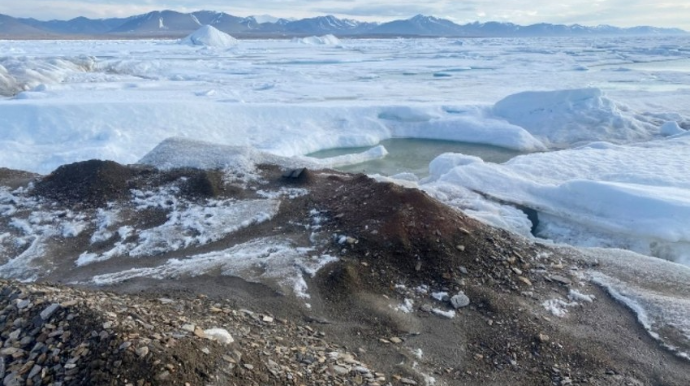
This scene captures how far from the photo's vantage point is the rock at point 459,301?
545 cm

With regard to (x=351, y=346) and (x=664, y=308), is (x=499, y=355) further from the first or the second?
(x=664, y=308)

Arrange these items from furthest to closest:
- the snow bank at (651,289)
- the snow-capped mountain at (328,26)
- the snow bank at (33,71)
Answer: the snow-capped mountain at (328,26) < the snow bank at (33,71) < the snow bank at (651,289)

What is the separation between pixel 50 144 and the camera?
12.8m

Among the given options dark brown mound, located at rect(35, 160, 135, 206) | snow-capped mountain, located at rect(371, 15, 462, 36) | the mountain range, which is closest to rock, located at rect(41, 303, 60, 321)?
dark brown mound, located at rect(35, 160, 135, 206)

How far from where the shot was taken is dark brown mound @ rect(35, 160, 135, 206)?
793 centimetres

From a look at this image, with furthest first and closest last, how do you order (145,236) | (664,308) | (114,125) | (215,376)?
(114,125)
(145,236)
(664,308)
(215,376)

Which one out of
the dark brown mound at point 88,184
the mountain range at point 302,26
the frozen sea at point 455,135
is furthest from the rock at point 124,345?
the mountain range at point 302,26

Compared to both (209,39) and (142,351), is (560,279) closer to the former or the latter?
(142,351)

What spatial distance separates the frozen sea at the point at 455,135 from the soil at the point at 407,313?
0.82m

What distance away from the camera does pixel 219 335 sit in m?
3.93

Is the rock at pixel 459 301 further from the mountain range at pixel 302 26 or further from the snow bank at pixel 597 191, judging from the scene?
the mountain range at pixel 302 26

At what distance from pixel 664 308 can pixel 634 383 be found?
4.74ft

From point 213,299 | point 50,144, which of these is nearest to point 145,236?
point 213,299

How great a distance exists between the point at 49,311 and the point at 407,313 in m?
3.08
